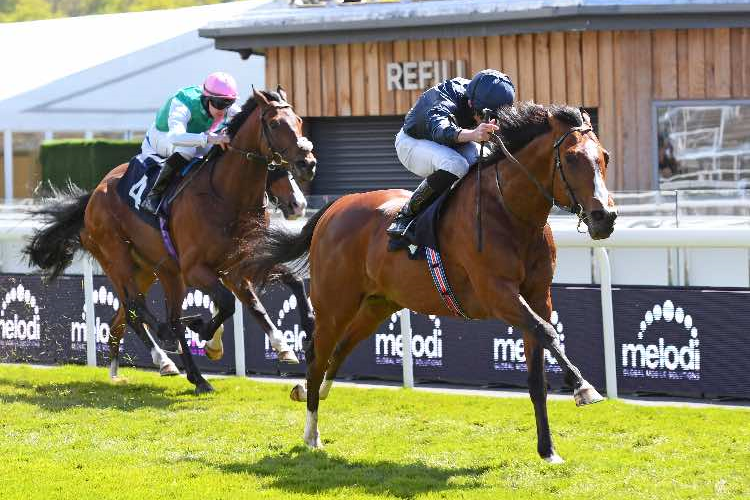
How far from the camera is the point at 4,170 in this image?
946 inches

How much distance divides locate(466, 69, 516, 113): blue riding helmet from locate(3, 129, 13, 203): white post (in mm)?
18923

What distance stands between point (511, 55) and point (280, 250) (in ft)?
31.1

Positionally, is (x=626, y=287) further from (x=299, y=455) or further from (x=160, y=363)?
(x=160, y=363)

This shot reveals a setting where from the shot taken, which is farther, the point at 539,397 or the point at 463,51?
the point at 463,51

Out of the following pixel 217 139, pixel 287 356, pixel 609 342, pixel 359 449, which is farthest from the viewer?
pixel 217 139

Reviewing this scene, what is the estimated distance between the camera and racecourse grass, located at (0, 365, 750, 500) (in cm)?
554

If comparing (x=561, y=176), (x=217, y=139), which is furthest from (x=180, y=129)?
(x=561, y=176)

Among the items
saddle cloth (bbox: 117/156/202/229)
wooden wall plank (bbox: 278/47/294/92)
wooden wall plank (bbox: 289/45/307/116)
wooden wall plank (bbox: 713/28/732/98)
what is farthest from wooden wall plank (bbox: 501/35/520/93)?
saddle cloth (bbox: 117/156/202/229)

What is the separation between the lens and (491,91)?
619 centimetres

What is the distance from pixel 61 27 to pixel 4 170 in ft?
25.2

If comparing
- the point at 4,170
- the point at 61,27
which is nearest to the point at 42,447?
the point at 4,170

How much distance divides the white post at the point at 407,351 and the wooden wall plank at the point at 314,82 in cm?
931

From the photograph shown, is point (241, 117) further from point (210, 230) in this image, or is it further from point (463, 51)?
point (463, 51)

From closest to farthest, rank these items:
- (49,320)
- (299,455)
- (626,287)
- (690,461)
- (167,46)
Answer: (690,461) → (299,455) → (626,287) → (49,320) → (167,46)
